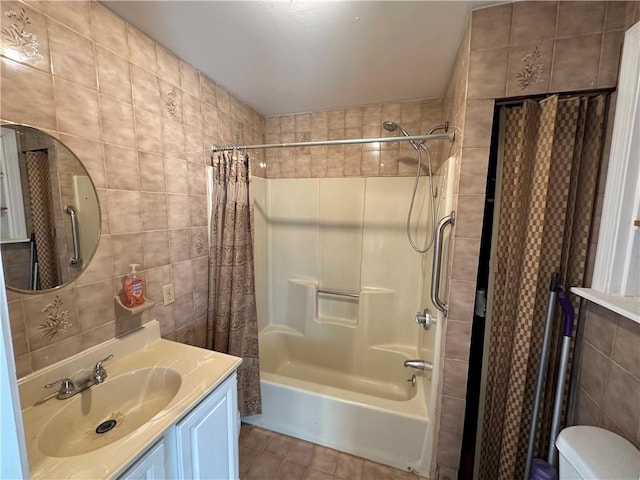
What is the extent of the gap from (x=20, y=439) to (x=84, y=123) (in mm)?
1128

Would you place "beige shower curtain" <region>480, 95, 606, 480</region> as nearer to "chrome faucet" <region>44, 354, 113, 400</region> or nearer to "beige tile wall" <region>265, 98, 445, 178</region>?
"beige tile wall" <region>265, 98, 445, 178</region>

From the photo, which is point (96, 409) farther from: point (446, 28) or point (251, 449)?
point (446, 28)

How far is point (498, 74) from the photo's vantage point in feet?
3.44

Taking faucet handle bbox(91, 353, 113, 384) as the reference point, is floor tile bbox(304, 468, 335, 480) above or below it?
below

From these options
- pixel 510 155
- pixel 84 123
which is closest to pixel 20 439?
pixel 84 123

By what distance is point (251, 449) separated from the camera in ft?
5.62

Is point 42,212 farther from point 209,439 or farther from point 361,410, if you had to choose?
point 361,410

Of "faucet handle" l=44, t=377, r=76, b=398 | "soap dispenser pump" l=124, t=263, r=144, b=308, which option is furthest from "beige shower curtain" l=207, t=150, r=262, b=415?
"faucet handle" l=44, t=377, r=76, b=398

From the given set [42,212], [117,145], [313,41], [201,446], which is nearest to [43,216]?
[42,212]

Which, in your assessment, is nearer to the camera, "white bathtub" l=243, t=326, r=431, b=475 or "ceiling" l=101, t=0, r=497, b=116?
"ceiling" l=101, t=0, r=497, b=116

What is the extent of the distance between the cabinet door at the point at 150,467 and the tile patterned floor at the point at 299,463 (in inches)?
37.1

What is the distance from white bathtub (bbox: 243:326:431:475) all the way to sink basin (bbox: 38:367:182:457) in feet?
2.71

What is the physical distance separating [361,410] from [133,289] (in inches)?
57.6

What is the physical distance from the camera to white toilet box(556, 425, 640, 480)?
2.24 feet
